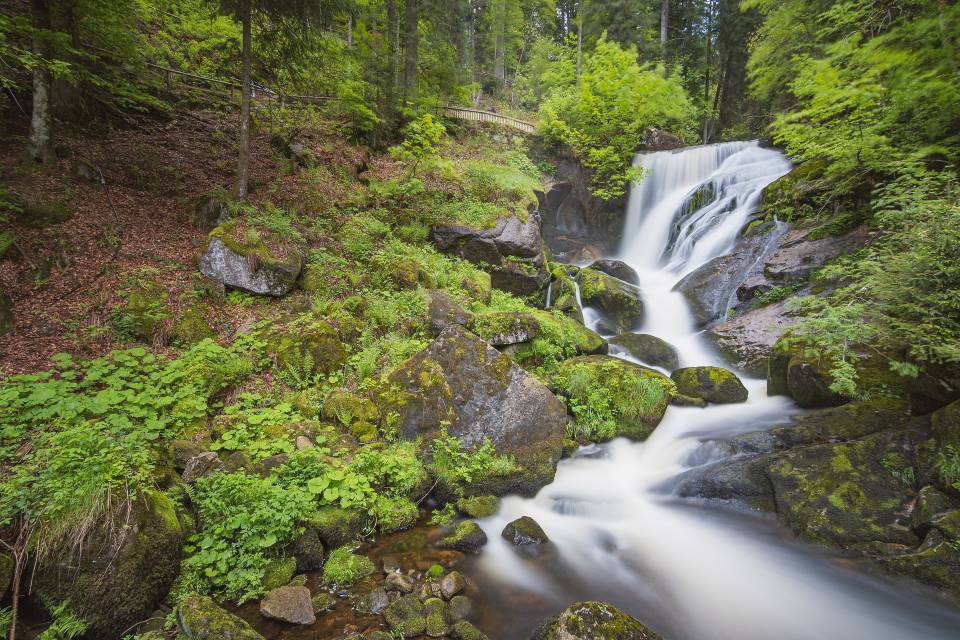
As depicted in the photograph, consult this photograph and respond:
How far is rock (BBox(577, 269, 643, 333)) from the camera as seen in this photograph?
11.3 meters

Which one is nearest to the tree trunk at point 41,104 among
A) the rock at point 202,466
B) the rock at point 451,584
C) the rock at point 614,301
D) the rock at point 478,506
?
the rock at point 202,466

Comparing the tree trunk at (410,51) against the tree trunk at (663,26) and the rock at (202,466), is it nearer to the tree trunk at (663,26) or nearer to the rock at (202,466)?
the rock at (202,466)

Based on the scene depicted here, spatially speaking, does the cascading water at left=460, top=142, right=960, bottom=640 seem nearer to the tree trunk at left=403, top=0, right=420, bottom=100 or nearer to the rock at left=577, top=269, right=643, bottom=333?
the rock at left=577, top=269, right=643, bottom=333

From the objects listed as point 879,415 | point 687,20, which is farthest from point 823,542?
point 687,20

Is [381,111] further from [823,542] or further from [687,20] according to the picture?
[687,20]

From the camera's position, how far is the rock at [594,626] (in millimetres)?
2984

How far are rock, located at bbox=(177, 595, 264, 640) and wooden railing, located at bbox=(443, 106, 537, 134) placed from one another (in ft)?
59.7

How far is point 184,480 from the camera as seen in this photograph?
4246 mm

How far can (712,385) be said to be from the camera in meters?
7.62

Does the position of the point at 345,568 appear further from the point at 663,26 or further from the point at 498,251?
the point at 663,26

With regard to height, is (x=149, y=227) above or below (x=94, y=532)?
above

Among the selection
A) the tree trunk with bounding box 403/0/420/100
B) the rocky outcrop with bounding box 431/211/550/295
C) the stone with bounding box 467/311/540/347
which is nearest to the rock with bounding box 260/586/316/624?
the stone with bounding box 467/311/540/347

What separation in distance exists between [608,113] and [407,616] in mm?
17951

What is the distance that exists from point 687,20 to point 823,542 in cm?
3219
